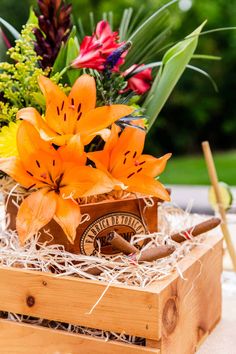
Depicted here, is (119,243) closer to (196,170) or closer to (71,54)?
(71,54)

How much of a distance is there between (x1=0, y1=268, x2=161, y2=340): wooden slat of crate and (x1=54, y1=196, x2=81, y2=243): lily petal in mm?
65

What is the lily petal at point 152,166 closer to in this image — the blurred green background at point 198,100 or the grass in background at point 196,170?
the grass in background at point 196,170

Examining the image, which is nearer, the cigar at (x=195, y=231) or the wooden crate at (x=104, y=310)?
the wooden crate at (x=104, y=310)

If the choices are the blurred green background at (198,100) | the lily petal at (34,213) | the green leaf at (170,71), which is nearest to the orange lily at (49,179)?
the lily petal at (34,213)

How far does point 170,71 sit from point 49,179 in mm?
283

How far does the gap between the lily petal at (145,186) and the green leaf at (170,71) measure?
0.19m

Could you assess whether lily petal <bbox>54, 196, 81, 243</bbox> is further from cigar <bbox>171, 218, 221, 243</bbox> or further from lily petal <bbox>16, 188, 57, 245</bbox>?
cigar <bbox>171, 218, 221, 243</bbox>

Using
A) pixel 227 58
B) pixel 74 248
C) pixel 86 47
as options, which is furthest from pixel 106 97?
pixel 227 58

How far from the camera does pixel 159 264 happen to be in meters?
0.83

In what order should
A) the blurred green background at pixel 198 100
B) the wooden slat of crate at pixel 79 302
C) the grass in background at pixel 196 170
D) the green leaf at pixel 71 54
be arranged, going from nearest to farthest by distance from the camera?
the wooden slat of crate at pixel 79 302 → the green leaf at pixel 71 54 → the grass in background at pixel 196 170 → the blurred green background at pixel 198 100

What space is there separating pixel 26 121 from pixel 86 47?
0.49ft

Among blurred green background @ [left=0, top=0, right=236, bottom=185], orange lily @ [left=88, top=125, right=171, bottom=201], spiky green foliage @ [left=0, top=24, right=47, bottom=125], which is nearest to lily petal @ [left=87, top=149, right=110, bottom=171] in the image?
orange lily @ [left=88, top=125, right=171, bottom=201]

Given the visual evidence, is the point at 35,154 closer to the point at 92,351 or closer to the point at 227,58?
the point at 92,351

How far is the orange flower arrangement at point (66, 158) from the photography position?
30.5 inches
